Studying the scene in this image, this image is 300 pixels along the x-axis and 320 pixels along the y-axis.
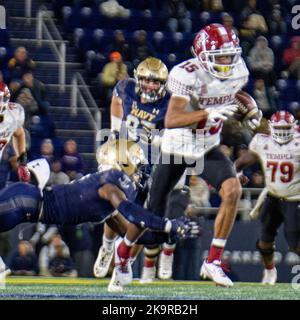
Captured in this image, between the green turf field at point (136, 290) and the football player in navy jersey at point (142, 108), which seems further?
the football player in navy jersey at point (142, 108)

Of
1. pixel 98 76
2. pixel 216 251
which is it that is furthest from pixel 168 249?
pixel 98 76

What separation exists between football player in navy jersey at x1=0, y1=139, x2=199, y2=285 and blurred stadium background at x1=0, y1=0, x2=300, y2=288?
290cm

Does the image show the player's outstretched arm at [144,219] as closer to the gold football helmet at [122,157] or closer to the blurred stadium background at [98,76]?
the gold football helmet at [122,157]

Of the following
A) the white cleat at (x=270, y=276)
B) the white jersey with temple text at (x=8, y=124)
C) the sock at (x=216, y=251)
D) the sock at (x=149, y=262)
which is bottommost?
the white cleat at (x=270, y=276)

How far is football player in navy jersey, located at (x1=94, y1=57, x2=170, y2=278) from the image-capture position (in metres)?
13.1

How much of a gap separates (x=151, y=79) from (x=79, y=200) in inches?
75.0

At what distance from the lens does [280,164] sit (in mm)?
14617

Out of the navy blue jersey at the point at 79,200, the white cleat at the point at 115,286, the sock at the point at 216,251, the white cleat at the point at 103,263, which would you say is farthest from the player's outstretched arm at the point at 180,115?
the white cleat at the point at 103,263

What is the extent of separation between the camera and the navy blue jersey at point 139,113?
1338 centimetres

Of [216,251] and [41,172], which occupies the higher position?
[41,172]

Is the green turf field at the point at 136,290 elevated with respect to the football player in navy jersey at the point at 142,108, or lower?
lower

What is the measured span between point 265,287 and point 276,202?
4.21 ft

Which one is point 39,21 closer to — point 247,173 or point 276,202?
point 247,173

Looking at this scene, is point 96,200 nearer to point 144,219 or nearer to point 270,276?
point 144,219
